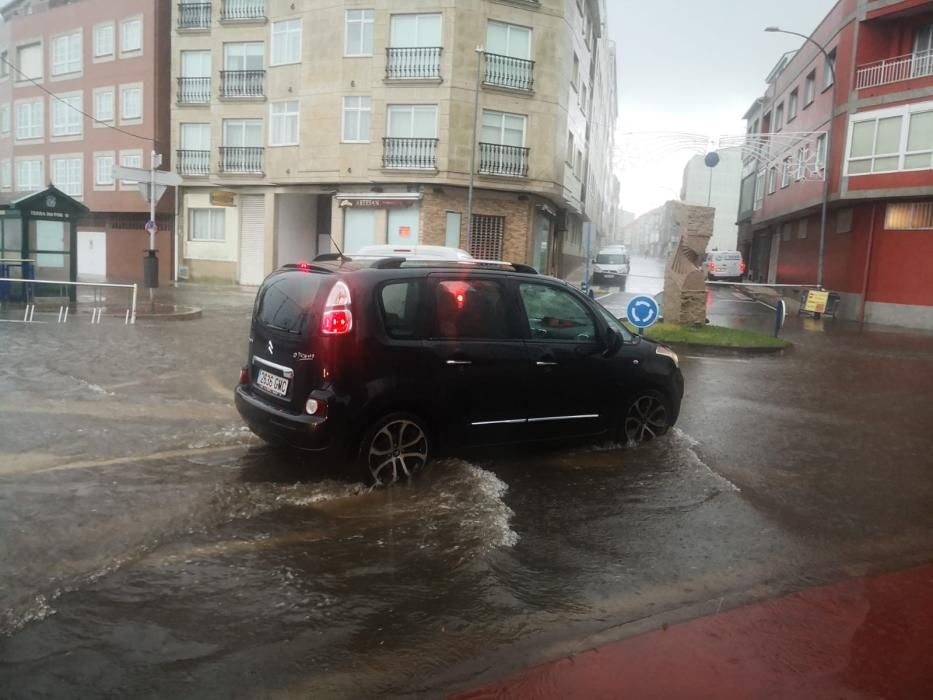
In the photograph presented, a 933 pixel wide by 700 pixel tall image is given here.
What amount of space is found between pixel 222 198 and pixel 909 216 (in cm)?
2679

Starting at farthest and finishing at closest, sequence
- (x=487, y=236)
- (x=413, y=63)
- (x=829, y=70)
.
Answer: (x=487, y=236) → (x=413, y=63) → (x=829, y=70)

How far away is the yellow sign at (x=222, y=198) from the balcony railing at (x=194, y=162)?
59.6 inches

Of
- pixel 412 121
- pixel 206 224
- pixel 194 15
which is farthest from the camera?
pixel 206 224

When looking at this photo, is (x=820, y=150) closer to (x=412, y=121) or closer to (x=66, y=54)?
(x=412, y=121)

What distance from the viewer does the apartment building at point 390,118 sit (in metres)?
29.6

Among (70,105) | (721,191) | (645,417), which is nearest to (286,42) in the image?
(70,105)

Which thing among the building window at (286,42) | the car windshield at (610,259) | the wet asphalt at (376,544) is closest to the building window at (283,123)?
the building window at (286,42)

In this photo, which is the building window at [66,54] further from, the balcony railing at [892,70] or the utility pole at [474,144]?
the balcony railing at [892,70]

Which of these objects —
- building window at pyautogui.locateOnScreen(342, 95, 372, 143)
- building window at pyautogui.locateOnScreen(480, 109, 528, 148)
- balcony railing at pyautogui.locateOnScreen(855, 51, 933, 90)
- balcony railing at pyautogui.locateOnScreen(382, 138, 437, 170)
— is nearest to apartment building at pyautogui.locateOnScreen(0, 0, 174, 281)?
building window at pyautogui.locateOnScreen(342, 95, 372, 143)

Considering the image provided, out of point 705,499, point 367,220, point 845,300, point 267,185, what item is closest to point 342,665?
point 705,499

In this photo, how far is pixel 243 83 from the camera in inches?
1326

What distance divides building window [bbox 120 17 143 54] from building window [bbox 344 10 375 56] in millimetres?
12493

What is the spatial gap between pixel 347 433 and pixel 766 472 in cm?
373

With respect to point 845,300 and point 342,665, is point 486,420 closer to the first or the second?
point 342,665
